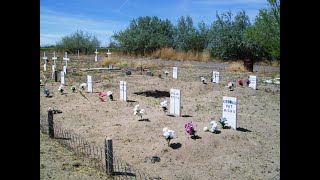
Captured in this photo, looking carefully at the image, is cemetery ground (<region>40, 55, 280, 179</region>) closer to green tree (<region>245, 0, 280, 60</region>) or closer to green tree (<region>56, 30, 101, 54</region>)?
green tree (<region>245, 0, 280, 60</region>)

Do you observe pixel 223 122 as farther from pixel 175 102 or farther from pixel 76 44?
pixel 76 44

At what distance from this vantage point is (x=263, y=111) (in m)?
9.15

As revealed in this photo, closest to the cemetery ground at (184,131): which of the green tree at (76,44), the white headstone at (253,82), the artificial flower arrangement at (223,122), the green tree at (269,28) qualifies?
the artificial flower arrangement at (223,122)

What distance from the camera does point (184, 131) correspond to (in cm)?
671

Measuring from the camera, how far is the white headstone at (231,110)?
22.2ft

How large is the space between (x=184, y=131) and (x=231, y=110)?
3.29 ft

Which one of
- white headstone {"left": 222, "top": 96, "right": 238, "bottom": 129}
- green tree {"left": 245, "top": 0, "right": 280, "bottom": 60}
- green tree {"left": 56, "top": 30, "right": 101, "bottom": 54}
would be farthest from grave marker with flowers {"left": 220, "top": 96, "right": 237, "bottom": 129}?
green tree {"left": 56, "top": 30, "right": 101, "bottom": 54}

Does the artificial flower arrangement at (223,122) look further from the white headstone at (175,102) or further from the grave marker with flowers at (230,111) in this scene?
the white headstone at (175,102)

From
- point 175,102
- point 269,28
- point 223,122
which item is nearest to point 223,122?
point 223,122

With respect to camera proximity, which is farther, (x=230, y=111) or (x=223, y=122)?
(x=230, y=111)

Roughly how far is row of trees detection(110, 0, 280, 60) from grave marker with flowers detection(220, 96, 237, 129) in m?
9.89

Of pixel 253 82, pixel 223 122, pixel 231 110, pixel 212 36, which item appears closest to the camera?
pixel 223 122
